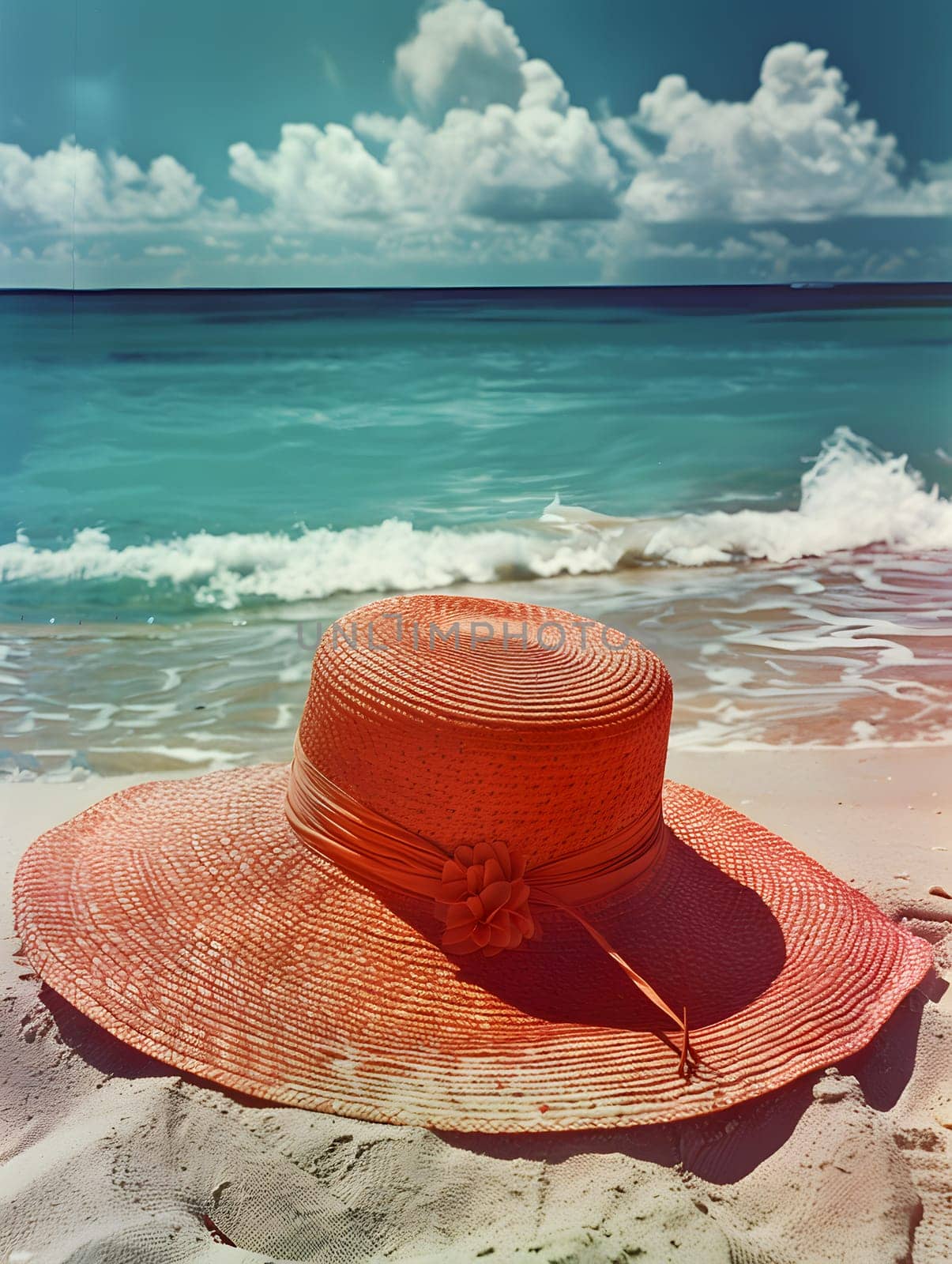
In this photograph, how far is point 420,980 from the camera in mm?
1863

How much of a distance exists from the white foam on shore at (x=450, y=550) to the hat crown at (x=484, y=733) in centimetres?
476

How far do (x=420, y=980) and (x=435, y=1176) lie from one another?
1.07ft

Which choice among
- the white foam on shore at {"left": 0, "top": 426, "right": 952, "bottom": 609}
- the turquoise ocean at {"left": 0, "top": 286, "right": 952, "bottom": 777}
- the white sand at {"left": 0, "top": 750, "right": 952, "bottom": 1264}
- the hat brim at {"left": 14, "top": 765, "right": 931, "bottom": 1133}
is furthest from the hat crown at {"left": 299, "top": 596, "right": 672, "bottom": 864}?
the white foam on shore at {"left": 0, "top": 426, "right": 952, "bottom": 609}

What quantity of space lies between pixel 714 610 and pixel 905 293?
37.8 feet

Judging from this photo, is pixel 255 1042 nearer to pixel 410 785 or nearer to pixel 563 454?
pixel 410 785

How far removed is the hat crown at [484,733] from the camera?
6.32 ft

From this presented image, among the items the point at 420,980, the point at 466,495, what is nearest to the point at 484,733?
the point at 420,980

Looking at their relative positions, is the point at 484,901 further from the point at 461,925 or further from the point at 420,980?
the point at 420,980

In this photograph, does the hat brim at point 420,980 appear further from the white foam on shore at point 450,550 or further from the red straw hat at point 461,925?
the white foam on shore at point 450,550

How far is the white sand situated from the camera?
152cm

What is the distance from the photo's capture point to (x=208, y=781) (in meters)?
2.54

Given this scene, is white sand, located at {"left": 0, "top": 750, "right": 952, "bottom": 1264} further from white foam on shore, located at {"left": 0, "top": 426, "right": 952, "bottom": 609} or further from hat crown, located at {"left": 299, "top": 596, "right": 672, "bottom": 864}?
white foam on shore, located at {"left": 0, "top": 426, "right": 952, "bottom": 609}

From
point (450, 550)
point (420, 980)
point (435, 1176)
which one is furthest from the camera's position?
point (450, 550)

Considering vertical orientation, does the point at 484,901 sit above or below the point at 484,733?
below
